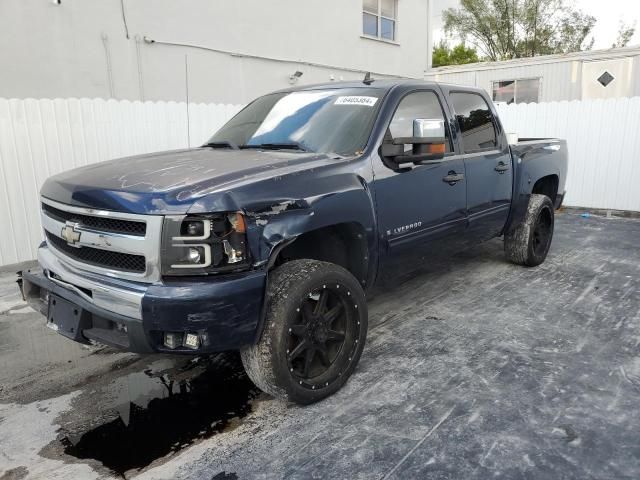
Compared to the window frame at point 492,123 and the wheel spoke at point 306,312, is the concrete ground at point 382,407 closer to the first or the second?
the wheel spoke at point 306,312

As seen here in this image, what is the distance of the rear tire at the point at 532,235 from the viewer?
565 cm

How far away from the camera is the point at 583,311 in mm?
4504

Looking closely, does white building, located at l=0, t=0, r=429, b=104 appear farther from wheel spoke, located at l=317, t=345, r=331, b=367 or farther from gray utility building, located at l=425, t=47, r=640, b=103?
wheel spoke, located at l=317, t=345, r=331, b=367

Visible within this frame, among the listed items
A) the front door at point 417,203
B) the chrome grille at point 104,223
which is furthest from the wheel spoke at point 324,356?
the chrome grille at point 104,223

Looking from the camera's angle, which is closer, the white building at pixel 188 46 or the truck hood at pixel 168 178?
the truck hood at pixel 168 178

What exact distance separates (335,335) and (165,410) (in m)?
1.11

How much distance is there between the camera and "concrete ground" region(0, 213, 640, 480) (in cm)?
253

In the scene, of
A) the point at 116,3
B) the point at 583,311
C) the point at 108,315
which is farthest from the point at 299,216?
the point at 116,3

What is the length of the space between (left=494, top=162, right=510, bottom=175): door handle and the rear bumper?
307 centimetres

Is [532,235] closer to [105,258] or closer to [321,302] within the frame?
[321,302]

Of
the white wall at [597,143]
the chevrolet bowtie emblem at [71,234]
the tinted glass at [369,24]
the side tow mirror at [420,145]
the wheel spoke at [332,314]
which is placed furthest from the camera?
the tinted glass at [369,24]

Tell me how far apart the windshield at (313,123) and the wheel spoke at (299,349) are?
1304mm

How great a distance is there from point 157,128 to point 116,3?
344cm

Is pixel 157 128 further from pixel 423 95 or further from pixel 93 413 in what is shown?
pixel 93 413
